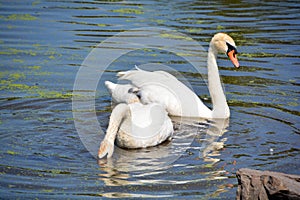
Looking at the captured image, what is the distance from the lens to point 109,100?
10008mm

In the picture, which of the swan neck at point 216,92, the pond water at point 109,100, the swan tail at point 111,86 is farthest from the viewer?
the swan tail at point 111,86

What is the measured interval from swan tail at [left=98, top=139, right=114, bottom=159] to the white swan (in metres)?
1.97

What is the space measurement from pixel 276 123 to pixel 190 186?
2.64 meters

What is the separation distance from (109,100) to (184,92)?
3.93 feet

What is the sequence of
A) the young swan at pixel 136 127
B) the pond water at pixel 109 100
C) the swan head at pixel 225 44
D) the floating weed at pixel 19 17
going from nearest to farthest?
the pond water at pixel 109 100, the young swan at pixel 136 127, the swan head at pixel 225 44, the floating weed at pixel 19 17

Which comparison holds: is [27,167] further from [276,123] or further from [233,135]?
[276,123]

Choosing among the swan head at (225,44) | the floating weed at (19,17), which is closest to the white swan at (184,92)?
the swan head at (225,44)

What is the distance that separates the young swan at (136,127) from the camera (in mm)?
7605

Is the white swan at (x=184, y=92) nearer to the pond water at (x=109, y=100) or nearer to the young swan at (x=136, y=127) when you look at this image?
the pond water at (x=109, y=100)

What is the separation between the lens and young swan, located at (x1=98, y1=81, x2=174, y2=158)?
7.61 m

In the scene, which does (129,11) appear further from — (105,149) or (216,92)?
(105,149)

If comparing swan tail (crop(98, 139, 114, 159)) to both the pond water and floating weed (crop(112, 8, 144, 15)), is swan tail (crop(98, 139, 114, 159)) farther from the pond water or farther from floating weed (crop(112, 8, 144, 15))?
floating weed (crop(112, 8, 144, 15))

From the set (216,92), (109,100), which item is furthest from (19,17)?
(216,92)

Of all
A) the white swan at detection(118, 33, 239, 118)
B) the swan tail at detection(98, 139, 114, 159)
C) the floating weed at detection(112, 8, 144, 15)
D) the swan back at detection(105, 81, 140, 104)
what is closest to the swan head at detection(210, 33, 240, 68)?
the white swan at detection(118, 33, 239, 118)
